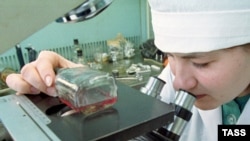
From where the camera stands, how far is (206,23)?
496mm

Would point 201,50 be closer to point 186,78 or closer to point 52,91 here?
point 186,78

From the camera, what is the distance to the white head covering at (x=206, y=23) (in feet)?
1.60

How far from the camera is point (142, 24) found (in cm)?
188

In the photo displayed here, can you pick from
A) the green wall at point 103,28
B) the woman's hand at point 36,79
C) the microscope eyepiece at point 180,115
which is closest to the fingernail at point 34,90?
the woman's hand at point 36,79

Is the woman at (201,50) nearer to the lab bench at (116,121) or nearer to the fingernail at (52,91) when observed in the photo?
the fingernail at (52,91)

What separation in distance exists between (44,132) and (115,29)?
1.46m

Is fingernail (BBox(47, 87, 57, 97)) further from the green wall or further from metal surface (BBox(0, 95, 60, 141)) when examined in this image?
the green wall

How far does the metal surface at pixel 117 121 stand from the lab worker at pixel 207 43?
0.15 metres

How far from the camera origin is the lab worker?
0.50 metres

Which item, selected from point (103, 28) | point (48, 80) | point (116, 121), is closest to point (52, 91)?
point (48, 80)

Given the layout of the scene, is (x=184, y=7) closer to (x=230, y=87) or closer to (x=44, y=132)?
(x=230, y=87)

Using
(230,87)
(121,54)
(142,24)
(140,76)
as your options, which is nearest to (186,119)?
(230,87)

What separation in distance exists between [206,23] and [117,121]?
0.89 feet

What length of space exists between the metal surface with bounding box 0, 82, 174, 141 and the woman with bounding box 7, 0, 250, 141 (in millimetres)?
123
